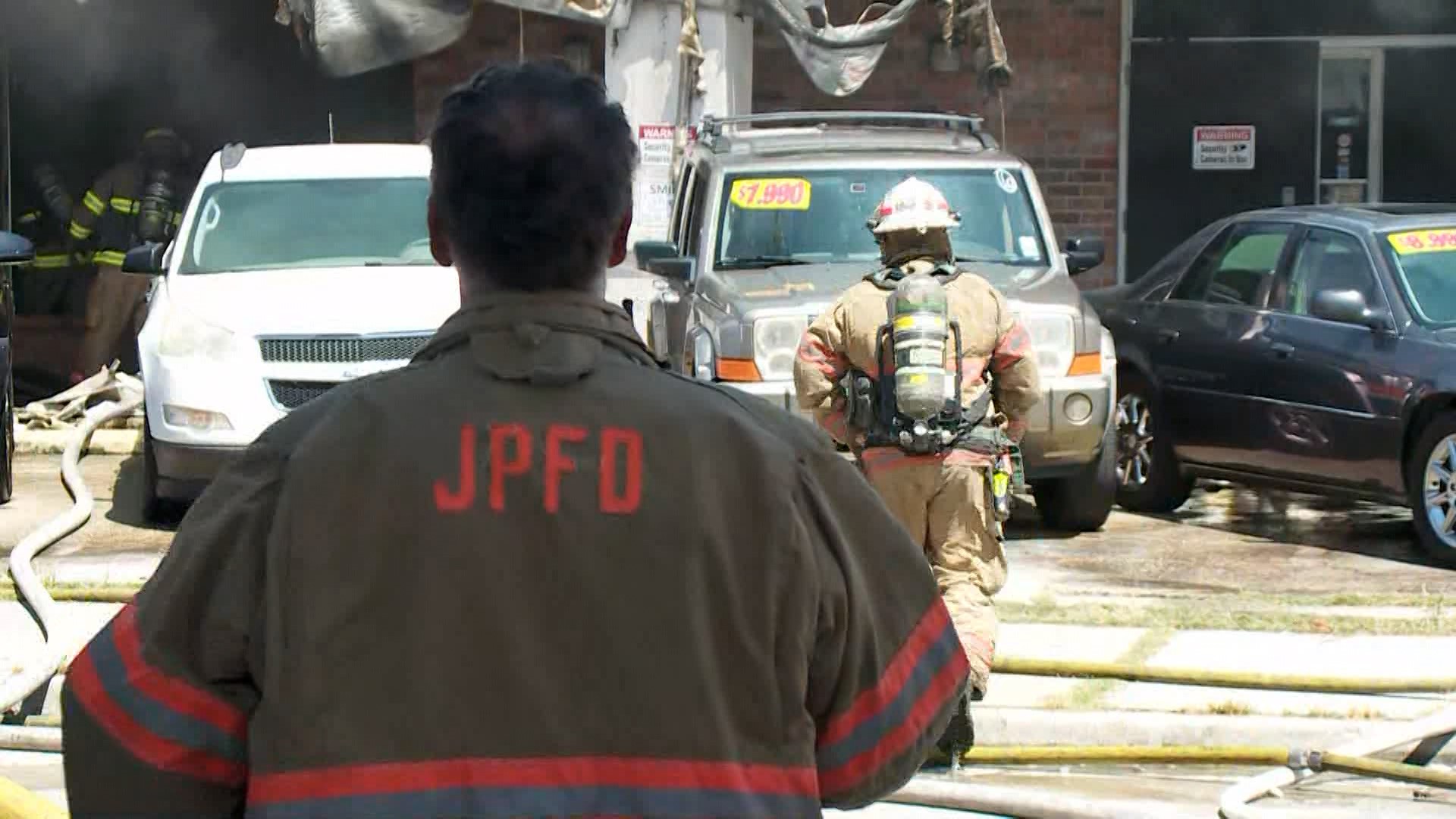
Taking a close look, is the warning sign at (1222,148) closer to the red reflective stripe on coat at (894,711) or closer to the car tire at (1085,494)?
the car tire at (1085,494)

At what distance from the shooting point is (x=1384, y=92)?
614 inches

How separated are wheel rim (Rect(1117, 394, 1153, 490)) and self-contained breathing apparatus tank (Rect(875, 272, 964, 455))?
16.9 feet

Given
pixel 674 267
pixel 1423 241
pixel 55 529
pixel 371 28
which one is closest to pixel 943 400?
pixel 674 267

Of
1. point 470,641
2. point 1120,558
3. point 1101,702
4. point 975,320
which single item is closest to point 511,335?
point 470,641

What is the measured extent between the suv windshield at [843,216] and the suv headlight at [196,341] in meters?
2.29

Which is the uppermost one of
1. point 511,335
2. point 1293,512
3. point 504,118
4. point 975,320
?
point 504,118

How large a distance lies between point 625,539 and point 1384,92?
574 inches

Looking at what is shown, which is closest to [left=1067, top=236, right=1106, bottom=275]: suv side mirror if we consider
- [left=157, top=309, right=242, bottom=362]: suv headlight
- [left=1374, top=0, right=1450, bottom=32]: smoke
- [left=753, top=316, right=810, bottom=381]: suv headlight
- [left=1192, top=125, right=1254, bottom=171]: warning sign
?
[left=753, top=316, right=810, bottom=381]: suv headlight

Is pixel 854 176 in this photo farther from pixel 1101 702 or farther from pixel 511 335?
pixel 511 335

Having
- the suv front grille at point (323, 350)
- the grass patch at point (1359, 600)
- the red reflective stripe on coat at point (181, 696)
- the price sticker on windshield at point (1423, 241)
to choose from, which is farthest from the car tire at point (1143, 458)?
the red reflective stripe on coat at point (181, 696)

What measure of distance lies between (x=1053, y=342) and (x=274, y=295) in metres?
3.65

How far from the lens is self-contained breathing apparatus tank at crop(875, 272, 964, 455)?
6.16 meters

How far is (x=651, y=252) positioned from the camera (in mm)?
10203

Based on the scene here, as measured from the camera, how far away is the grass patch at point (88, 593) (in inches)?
326
